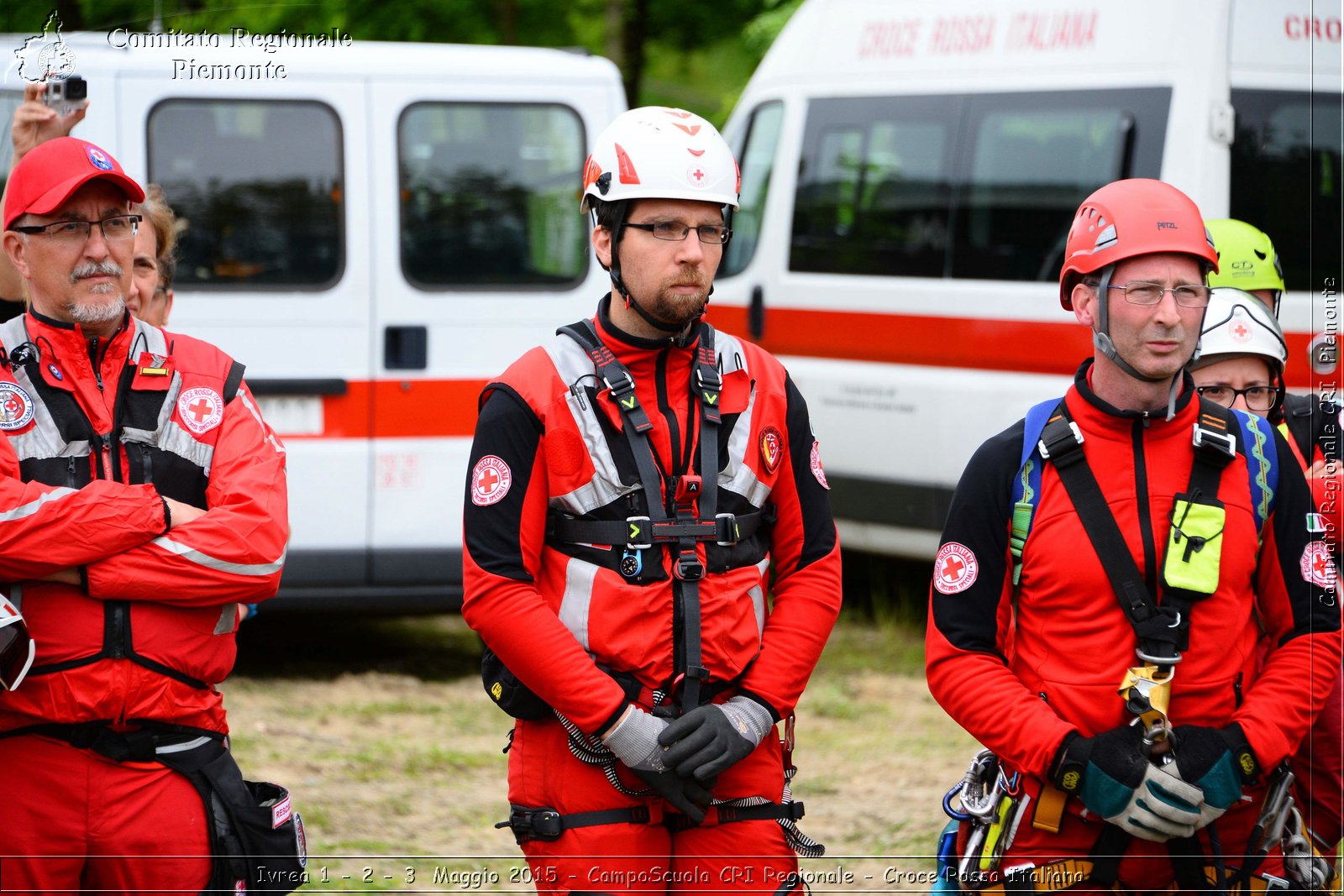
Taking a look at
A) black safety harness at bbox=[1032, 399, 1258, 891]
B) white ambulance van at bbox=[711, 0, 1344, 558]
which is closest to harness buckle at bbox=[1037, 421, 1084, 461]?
black safety harness at bbox=[1032, 399, 1258, 891]

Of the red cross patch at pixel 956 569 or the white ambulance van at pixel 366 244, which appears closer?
the red cross patch at pixel 956 569

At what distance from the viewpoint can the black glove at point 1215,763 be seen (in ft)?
11.0

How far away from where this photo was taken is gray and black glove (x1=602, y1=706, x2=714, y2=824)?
3338mm

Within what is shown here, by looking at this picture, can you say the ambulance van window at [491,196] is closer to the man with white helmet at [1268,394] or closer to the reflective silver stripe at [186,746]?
the man with white helmet at [1268,394]

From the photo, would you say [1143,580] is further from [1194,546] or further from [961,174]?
[961,174]

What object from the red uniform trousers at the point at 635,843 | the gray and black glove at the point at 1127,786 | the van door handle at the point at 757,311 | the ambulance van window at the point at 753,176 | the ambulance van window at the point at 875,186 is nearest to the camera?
the gray and black glove at the point at 1127,786

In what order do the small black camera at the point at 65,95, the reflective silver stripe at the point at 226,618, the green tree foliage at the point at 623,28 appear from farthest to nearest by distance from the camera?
the green tree foliage at the point at 623,28
the small black camera at the point at 65,95
the reflective silver stripe at the point at 226,618

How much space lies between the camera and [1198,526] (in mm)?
3422

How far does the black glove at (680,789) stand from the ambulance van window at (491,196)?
208 inches

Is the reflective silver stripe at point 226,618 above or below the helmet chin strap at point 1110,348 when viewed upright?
below

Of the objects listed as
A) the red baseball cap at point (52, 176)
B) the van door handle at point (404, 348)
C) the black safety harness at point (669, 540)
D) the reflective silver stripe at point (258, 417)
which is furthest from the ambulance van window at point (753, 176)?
the black safety harness at point (669, 540)

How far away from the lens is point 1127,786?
332cm

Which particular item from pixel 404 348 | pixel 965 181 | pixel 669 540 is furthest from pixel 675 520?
pixel 965 181

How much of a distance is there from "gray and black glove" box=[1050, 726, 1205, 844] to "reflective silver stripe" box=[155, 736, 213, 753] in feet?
6.31
